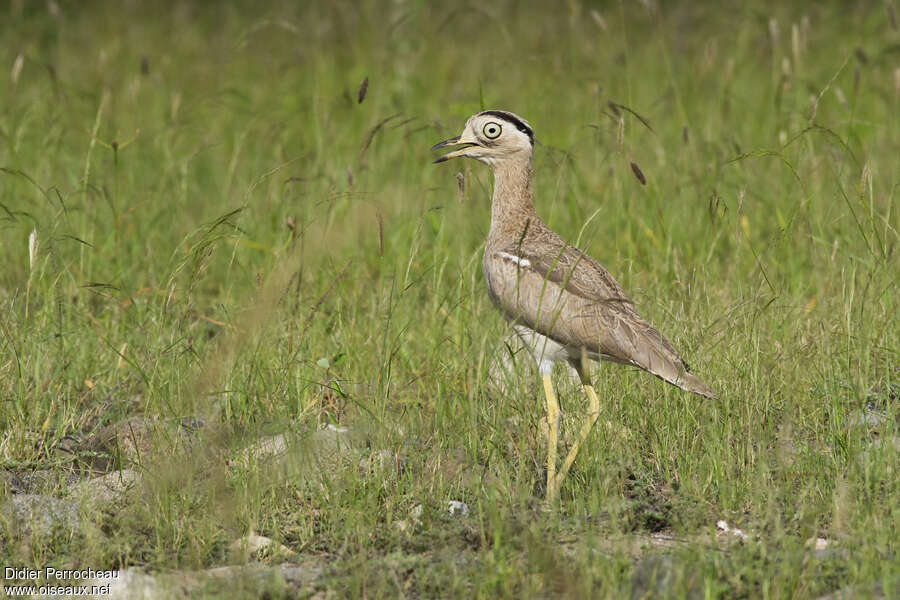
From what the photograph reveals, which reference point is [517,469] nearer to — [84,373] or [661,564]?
[661,564]

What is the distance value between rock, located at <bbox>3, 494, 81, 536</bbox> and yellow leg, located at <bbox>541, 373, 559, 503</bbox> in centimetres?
158

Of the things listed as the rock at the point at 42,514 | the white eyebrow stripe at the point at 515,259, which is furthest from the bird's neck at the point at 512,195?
the rock at the point at 42,514

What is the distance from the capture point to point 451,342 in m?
5.38

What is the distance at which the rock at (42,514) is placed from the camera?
3.84 meters

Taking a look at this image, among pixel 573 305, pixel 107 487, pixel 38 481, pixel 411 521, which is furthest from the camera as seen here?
pixel 573 305

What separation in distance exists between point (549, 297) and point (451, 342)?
2.38 feet

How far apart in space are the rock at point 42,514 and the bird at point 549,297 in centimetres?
160

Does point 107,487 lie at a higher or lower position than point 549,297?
lower

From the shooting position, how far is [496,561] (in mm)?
3549

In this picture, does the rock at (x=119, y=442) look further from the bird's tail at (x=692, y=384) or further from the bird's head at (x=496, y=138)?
the bird's tail at (x=692, y=384)

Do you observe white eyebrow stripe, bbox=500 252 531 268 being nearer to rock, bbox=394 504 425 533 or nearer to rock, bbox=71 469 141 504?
rock, bbox=394 504 425 533

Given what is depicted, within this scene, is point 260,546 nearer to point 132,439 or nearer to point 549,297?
point 132,439

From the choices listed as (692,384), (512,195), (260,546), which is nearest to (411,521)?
(260,546)

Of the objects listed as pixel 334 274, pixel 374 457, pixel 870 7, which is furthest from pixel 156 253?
pixel 870 7
